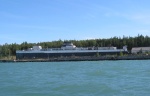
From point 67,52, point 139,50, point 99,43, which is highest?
point 99,43

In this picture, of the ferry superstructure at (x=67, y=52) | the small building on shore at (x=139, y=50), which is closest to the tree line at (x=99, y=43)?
the small building on shore at (x=139, y=50)

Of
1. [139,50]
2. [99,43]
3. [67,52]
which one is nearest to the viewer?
[139,50]

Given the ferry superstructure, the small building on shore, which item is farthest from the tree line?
the ferry superstructure

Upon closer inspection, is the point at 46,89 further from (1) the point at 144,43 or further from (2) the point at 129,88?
(1) the point at 144,43

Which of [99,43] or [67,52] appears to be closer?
[67,52]

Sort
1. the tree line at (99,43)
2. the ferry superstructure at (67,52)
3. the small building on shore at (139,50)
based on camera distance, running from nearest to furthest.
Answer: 1. the ferry superstructure at (67,52)
2. the small building on shore at (139,50)
3. the tree line at (99,43)

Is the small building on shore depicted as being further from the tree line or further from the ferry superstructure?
the tree line

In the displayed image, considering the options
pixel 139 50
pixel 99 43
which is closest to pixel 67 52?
pixel 99 43

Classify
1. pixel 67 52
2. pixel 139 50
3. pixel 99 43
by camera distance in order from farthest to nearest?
pixel 99 43 < pixel 67 52 < pixel 139 50

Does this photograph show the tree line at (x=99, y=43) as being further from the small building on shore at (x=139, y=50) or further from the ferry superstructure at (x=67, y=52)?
the ferry superstructure at (x=67, y=52)

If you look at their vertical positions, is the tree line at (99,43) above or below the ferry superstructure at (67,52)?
above

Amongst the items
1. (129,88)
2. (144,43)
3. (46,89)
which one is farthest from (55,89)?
(144,43)

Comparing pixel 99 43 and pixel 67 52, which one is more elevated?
pixel 99 43

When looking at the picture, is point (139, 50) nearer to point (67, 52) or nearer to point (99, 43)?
point (99, 43)
